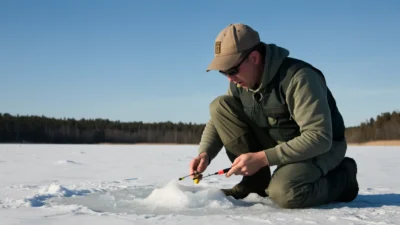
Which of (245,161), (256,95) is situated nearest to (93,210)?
(245,161)

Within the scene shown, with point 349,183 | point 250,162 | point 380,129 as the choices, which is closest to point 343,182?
point 349,183

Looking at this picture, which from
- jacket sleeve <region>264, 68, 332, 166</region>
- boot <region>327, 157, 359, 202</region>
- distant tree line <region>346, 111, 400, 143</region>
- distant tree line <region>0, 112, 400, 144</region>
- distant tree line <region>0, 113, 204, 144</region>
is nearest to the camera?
jacket sleeve <region>264, 68, 332, 166</region>

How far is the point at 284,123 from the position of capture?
2475 mm

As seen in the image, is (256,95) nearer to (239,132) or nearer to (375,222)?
(239,132)

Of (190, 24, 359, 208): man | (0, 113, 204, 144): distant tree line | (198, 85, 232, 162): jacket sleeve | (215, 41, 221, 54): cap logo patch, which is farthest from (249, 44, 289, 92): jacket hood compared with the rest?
(0, 113, 204, 144): distant tree line

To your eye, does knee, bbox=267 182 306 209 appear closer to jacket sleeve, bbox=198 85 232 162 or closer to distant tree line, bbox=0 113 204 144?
jacket sleeve, bbox=198 85 232 162

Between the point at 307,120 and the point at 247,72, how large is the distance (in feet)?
1.33

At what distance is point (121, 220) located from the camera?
78.2 inches

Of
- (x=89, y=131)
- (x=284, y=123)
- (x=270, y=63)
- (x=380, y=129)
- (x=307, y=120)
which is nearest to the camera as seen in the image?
(x=307, y=120)

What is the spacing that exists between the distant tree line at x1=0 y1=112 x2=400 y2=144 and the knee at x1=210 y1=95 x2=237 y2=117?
131 feet

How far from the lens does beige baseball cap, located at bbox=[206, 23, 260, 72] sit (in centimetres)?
227

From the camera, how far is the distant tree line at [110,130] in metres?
42.7

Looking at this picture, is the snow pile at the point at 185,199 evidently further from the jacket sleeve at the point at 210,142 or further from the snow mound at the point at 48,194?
the snow mound at the point at 48,194

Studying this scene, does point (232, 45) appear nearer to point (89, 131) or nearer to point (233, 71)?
point (233, 71)
